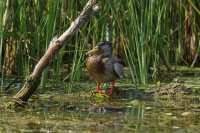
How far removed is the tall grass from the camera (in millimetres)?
5727

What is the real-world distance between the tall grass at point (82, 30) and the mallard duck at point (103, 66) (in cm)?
11

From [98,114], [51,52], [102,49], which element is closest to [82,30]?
[102,49]

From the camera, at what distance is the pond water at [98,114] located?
4230 mm

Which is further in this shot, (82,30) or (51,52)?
(82,30)

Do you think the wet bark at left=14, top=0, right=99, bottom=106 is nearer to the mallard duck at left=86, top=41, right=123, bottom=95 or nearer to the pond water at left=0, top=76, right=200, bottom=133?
the pond water at left=0, top=76, right=200, bottom=133

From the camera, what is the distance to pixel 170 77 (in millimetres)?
6758

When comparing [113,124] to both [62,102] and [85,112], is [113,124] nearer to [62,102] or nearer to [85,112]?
[85,112]

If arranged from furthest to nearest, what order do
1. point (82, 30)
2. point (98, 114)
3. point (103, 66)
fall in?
point (82, 30), point (103, 66), point (98, 114)

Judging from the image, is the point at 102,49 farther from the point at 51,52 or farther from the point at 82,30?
the point at 51,52

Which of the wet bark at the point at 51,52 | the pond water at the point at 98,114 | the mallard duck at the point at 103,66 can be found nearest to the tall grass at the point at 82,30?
the mallard duck at the point at 103,66

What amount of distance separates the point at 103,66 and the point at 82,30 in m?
0.45

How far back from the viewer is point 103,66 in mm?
5902

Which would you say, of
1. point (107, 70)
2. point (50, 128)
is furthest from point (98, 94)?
point (50, 128)

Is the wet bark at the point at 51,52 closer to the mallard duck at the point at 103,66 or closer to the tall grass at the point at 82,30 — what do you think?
the tall grass at the point at 82,30
